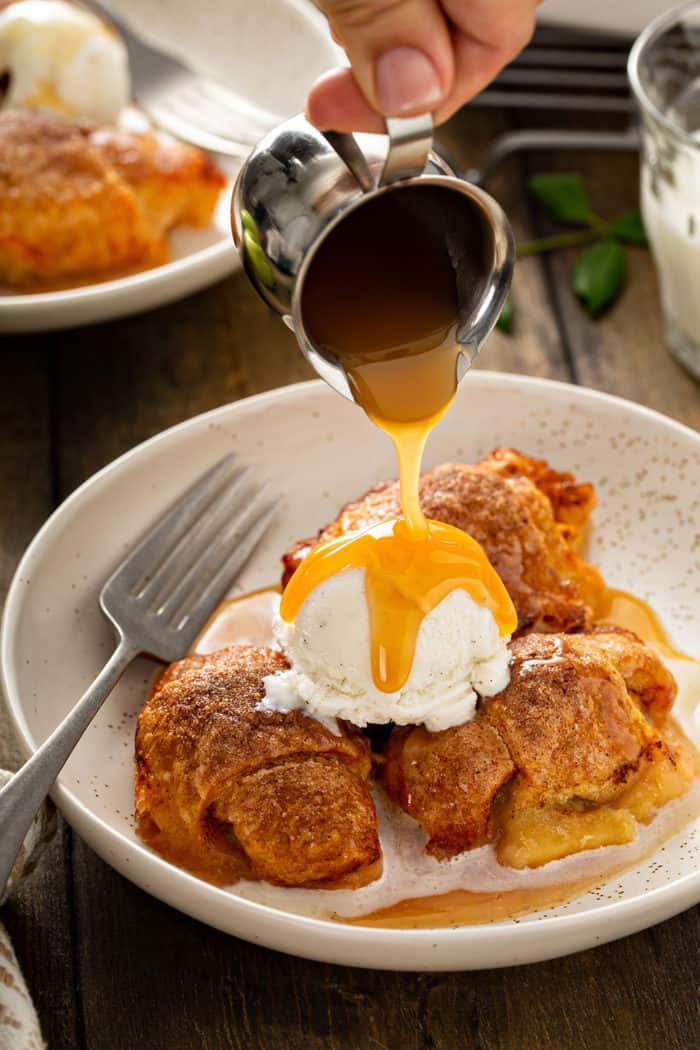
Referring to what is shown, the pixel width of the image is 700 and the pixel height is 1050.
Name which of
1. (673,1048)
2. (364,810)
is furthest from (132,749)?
(673,1048)

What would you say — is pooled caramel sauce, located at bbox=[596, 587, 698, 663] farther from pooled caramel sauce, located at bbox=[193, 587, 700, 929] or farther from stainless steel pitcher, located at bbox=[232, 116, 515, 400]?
stainless steel pitcher, located at bbox=[232, 116, 515, 400]

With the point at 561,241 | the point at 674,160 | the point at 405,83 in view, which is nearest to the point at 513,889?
the point at 405,83

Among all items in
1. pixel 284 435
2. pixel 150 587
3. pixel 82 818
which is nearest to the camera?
pixel 82 818

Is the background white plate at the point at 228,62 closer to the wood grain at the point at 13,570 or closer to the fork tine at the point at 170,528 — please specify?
the wood grain at the point at 13,570

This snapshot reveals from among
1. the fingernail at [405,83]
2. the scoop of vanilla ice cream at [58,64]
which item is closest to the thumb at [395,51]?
the fingernail at [405,83]

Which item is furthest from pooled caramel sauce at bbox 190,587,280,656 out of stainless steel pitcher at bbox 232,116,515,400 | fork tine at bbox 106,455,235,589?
stainless steel pitcher at bbox 232,116,515,400

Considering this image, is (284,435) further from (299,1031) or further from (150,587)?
(299,1031)
